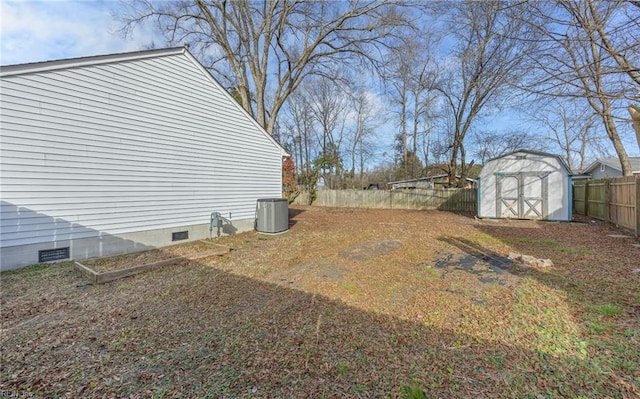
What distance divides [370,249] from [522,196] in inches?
373

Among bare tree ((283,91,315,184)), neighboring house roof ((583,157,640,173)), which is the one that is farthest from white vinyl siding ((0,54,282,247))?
neighboring house roof ((583,157,640,173))

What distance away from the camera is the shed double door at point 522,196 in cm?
1161

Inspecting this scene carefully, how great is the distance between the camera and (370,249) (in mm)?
6695

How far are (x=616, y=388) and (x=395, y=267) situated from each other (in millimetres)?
3312

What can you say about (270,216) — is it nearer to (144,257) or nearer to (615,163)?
(144,257)

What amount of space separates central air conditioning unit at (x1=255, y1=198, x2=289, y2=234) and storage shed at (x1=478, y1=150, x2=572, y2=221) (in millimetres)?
9769

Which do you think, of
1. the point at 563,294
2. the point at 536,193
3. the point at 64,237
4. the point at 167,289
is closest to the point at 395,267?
the point at 563,294

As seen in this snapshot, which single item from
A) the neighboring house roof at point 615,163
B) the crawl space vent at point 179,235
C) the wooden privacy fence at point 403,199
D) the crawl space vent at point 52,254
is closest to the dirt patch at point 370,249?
the crawl space vent at point 179,235

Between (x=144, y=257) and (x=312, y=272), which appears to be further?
(x=144, y=257)

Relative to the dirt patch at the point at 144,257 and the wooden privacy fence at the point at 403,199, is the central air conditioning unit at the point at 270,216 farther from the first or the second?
the wooden privacy fence at the point at 403,199

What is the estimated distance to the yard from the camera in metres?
2.21

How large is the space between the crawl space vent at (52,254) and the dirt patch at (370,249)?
5891 millimetres

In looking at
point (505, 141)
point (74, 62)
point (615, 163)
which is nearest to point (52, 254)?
point (74, 62)

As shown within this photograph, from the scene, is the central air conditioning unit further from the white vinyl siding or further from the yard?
the yard
